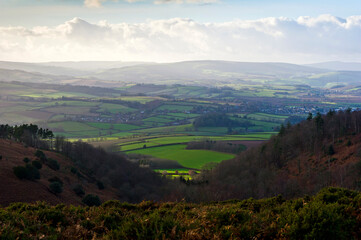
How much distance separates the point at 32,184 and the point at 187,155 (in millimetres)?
47162

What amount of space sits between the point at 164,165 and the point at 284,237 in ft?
196

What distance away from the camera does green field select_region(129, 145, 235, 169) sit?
72681mm

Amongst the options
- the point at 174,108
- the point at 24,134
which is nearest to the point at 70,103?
the point at 174,108

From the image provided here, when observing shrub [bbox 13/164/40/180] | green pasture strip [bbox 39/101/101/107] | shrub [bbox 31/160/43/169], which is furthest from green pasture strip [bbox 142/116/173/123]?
shrub [bbox 13/164/40/180]

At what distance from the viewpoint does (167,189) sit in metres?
50.9

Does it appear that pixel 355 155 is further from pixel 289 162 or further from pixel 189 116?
pixel 189 116

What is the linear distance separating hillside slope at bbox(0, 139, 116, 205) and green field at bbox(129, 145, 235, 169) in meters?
25.8

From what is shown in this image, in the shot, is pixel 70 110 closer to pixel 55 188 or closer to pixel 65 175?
pixel 65 175

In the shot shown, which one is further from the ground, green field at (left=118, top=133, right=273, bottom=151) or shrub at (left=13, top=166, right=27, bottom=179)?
shrub at (left=13, top=166, right=27, bottom=179)

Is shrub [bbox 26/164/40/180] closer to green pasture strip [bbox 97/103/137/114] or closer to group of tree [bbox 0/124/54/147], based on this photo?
group of tree [bbox 0/124/54/147]

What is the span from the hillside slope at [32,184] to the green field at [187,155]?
25761 millimetres

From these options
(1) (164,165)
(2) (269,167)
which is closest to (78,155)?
(1) (164,165)

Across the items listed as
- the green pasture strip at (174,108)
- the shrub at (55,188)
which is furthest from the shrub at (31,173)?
the green pasture strip at (174,108)

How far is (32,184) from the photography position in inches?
1315
